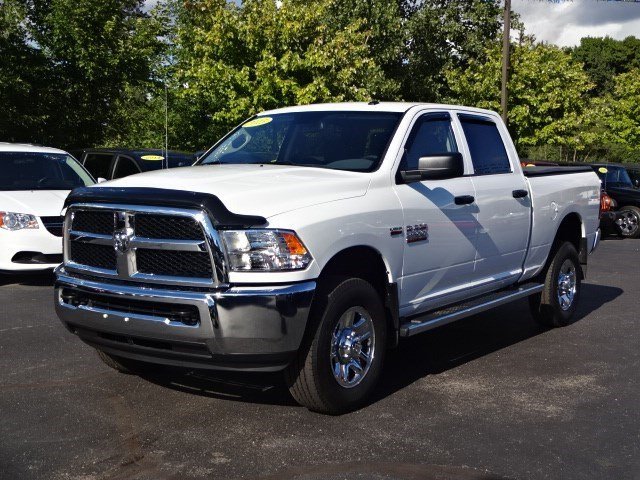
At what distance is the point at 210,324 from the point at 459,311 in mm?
2331

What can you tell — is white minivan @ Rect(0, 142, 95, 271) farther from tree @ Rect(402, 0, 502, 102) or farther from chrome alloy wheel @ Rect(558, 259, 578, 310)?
tree @ Rect(402, 0, 502, 102)

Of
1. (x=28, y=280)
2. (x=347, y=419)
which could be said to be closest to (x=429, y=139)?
(x=347, y=419)

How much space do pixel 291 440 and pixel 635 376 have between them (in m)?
3.03

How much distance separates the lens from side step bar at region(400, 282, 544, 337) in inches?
227

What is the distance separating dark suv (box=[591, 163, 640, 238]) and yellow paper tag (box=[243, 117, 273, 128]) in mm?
14440

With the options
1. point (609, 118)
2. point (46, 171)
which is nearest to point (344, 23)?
point (609, 118)

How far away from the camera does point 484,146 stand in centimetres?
711

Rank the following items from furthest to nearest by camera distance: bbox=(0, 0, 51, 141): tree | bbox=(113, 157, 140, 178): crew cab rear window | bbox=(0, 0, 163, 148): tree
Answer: bbox=(0, 0, 163, 148): tree < bbox=(0, 0, 51, 141): tree < bbox=(113, 157, 140, 178): crew cab rear window

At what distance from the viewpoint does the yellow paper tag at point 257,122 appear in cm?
686

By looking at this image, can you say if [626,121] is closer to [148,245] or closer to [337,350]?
[337,350]

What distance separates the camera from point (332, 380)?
5090 mm

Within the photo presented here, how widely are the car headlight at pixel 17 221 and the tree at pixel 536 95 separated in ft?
83.0

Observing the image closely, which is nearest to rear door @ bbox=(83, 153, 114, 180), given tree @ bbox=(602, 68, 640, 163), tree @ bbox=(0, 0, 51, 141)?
tree @ bbox=(0, 0, 51, 141)

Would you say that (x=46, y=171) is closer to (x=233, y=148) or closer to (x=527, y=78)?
(x=233, y=148)
